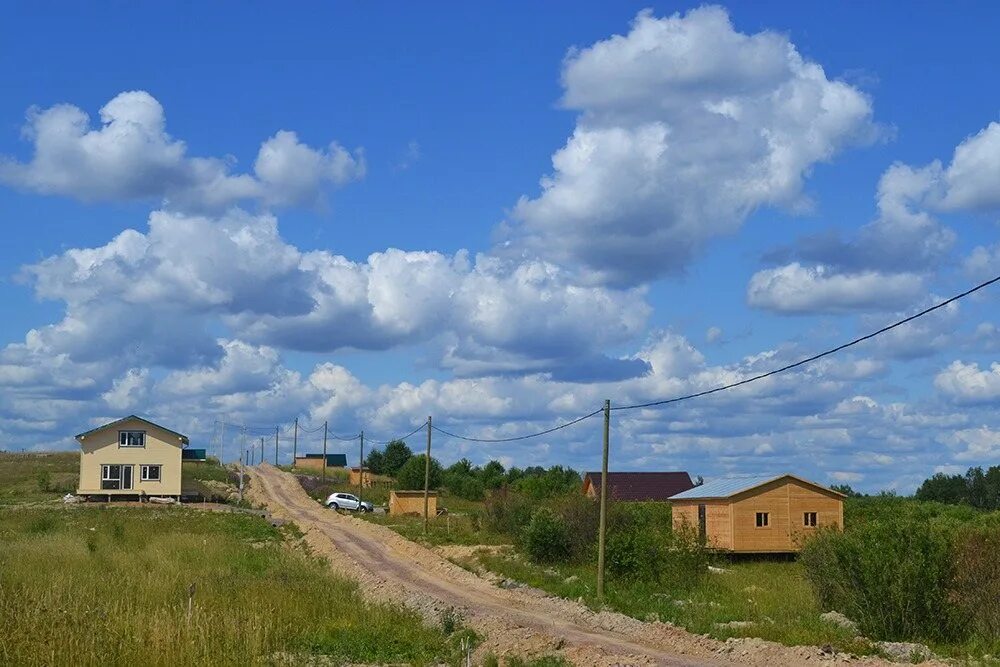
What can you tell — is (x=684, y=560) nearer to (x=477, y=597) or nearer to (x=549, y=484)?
(x=477, y=597)

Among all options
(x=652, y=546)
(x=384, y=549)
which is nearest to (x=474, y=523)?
(x=384, y=549)

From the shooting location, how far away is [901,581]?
69.3 ft

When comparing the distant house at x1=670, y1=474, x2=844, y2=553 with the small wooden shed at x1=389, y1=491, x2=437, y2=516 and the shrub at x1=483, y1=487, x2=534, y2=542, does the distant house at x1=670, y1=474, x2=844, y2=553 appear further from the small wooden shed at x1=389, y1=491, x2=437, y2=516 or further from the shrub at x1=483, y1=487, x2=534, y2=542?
the small wooden shed at x1=389, y1=491, x2=437, y2=516

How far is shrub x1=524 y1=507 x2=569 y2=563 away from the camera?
4041 cm

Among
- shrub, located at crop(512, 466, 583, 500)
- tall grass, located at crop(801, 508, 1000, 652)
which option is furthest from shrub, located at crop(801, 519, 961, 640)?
shrub, located at crop(512, 466, 583, 500)

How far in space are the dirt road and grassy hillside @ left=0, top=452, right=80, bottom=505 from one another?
100ft

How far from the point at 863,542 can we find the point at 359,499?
182 ft

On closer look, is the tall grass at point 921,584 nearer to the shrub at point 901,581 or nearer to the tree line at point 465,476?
the shrub at point 901,581

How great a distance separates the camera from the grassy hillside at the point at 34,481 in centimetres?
6938

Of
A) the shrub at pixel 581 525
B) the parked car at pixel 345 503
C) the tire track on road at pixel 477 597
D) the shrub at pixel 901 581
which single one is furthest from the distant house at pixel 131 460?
the shrub at pixel 901 581

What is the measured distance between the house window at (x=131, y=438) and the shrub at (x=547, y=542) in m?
36.2

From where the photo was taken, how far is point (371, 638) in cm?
2027

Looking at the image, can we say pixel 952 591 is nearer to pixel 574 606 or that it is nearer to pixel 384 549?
pixel 574 606

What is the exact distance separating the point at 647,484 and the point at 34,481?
151 ft
